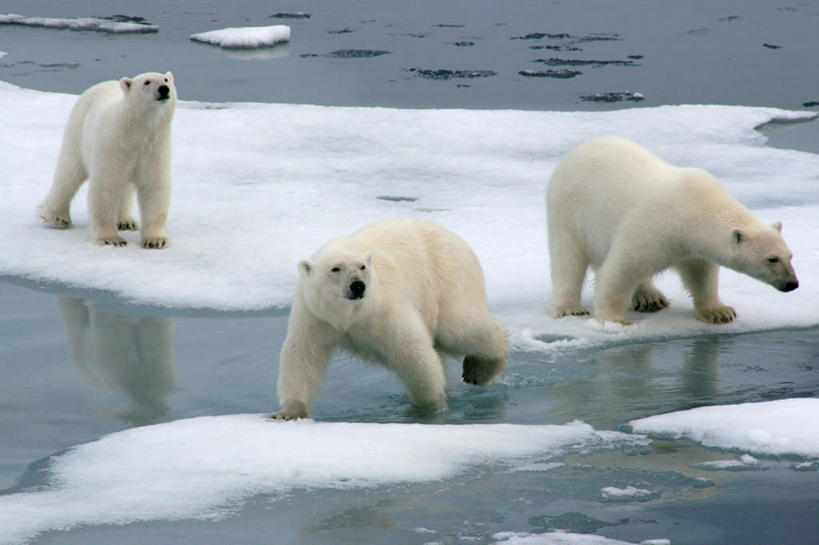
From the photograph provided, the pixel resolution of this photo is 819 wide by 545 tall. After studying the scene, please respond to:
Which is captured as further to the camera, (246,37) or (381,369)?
(246,37)

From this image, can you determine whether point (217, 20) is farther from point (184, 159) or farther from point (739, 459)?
point (739, 459)

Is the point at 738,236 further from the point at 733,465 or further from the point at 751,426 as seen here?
the point at 733,465

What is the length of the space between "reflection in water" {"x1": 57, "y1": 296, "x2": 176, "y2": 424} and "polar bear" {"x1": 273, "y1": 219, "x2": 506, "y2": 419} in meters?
0.68

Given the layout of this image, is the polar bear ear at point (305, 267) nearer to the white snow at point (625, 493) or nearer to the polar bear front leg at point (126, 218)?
the white snow at point (625, 493)

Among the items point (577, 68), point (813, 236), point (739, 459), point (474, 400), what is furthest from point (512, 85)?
point (739, 459)

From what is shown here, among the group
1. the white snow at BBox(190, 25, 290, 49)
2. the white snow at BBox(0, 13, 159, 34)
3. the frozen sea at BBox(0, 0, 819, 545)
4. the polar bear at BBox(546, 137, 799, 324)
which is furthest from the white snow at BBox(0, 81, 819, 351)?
the white snow at BBox(0, 13, 159, 34)

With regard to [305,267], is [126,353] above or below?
below

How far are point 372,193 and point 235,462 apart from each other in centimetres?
537

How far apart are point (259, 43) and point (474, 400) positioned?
43.9ft

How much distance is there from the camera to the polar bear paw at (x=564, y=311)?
20.8ft

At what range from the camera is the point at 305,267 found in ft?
14.8

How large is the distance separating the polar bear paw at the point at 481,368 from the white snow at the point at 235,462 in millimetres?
832

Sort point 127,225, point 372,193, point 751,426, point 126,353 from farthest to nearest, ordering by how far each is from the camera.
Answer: point 372,193 < point 127,225 < point 126,353 < point 751,426

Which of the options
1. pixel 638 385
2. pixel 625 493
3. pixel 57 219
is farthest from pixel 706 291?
pixel 57 219
